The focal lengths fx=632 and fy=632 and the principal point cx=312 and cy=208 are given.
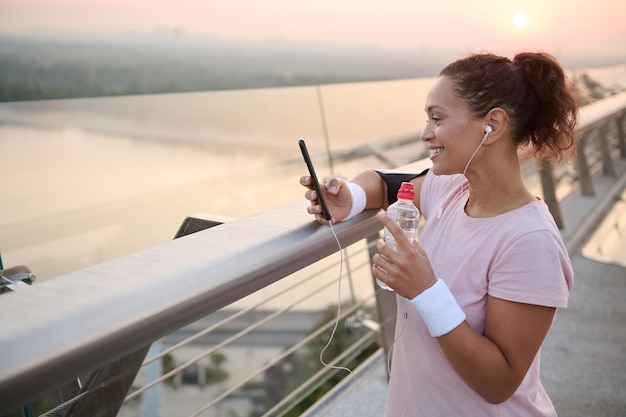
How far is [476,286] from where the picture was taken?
974 mm

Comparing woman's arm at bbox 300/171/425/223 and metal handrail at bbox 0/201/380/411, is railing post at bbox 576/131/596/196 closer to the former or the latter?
woman's arm at bbox 300/171/425/223

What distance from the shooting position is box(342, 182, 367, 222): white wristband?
1072mm

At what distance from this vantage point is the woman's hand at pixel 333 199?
0.96 m

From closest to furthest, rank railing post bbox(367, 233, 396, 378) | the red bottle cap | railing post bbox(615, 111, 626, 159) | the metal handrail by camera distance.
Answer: the metal handrail, the red bottle cap, railing post bbox(367, 233, 396, 378), railing post bbox(615, 111, 626, 159)

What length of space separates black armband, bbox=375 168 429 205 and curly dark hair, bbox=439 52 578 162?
239mm

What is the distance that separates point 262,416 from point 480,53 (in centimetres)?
98

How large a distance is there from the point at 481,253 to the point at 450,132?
209mm

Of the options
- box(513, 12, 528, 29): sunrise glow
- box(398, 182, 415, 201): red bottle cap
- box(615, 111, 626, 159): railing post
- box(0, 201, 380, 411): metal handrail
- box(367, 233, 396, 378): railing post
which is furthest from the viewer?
box(615, 111, 626, 159): railing post

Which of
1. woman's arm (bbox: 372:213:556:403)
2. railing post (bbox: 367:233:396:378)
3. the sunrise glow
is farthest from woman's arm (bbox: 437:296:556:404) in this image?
the sunrise glow

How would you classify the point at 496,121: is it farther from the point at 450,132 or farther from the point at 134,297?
the point at 134,297

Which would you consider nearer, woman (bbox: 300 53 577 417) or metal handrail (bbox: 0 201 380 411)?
metal handrail (bbox: 0 201 380 411)

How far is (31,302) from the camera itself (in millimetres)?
586

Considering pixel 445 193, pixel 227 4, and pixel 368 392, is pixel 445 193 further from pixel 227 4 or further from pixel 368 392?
pixel 227 4

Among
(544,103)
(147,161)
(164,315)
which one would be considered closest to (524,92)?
(544,103)
